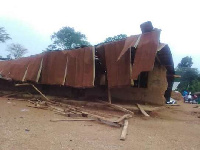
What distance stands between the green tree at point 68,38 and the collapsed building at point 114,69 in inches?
1122

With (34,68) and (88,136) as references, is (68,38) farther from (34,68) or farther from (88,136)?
(88,136)

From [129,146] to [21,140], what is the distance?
2.61 m

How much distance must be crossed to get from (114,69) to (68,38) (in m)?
33.6

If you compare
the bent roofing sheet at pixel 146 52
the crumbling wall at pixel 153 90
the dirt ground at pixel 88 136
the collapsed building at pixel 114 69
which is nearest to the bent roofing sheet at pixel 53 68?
the collapsed building at pixel 114 69

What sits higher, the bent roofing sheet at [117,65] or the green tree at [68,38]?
the green tree at [68,38]

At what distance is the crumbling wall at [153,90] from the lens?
11609mm

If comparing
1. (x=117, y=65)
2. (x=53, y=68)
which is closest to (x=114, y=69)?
(x=117, y=65)

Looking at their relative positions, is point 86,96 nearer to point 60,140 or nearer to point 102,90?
point 102,90

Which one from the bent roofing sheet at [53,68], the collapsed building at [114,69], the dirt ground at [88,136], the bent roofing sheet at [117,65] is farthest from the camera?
the bent roofing sheet at [53,68]

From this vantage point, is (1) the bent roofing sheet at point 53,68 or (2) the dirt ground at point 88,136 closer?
(2) the dirt ground at point 88,136

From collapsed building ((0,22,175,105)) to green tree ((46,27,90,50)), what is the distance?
93.5 feet

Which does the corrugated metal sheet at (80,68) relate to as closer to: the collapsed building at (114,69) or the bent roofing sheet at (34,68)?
the collapsed building at (114,69)

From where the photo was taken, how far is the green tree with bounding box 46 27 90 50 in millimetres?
43125

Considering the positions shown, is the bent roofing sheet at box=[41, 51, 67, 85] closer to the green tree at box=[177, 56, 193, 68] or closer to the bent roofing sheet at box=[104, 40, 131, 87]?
the bent roofing sheet at box=[104, 40, 131, 87]
